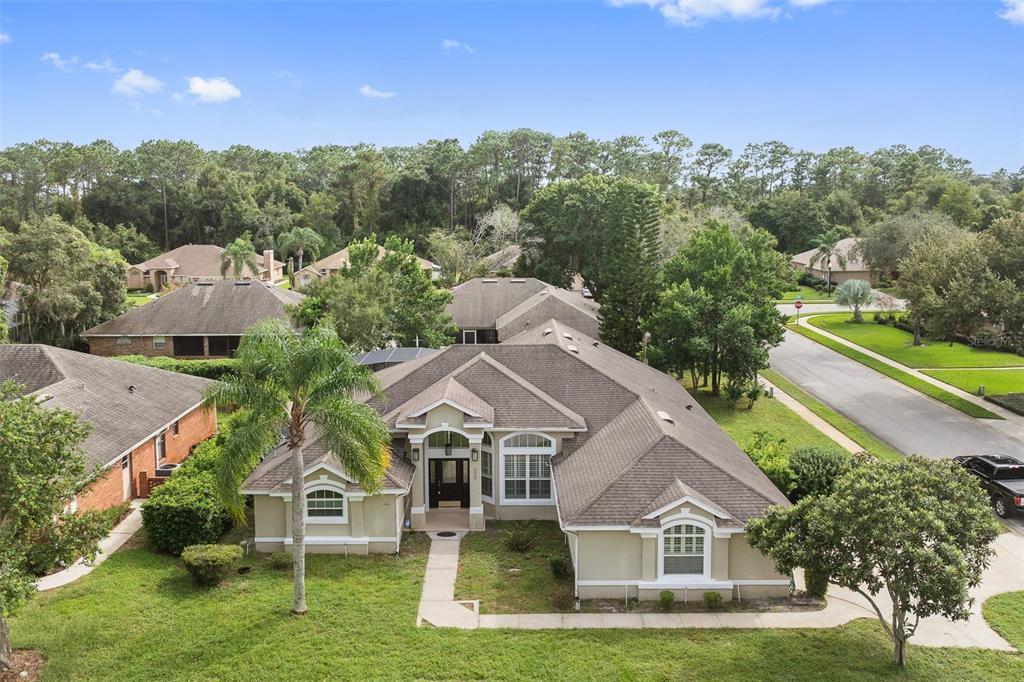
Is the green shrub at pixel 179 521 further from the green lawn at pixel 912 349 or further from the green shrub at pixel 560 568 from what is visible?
the green lawn at pixel 912 349

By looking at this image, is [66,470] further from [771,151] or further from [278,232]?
[771,151]

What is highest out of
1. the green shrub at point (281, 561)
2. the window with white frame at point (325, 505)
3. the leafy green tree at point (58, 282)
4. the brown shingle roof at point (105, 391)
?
the leafy green tree at point (58, 282)

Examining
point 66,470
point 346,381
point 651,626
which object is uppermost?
point 346,381

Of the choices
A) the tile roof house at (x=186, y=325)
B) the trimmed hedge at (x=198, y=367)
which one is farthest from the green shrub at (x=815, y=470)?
the tile roof house at (x=186, y=325)

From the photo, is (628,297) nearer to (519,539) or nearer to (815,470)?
(815,470)

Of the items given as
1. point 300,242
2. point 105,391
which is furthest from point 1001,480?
point 300,242

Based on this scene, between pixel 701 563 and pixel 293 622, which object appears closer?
pixel 293 622

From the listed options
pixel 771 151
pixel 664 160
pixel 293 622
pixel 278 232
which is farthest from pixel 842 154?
pixel 293 622
